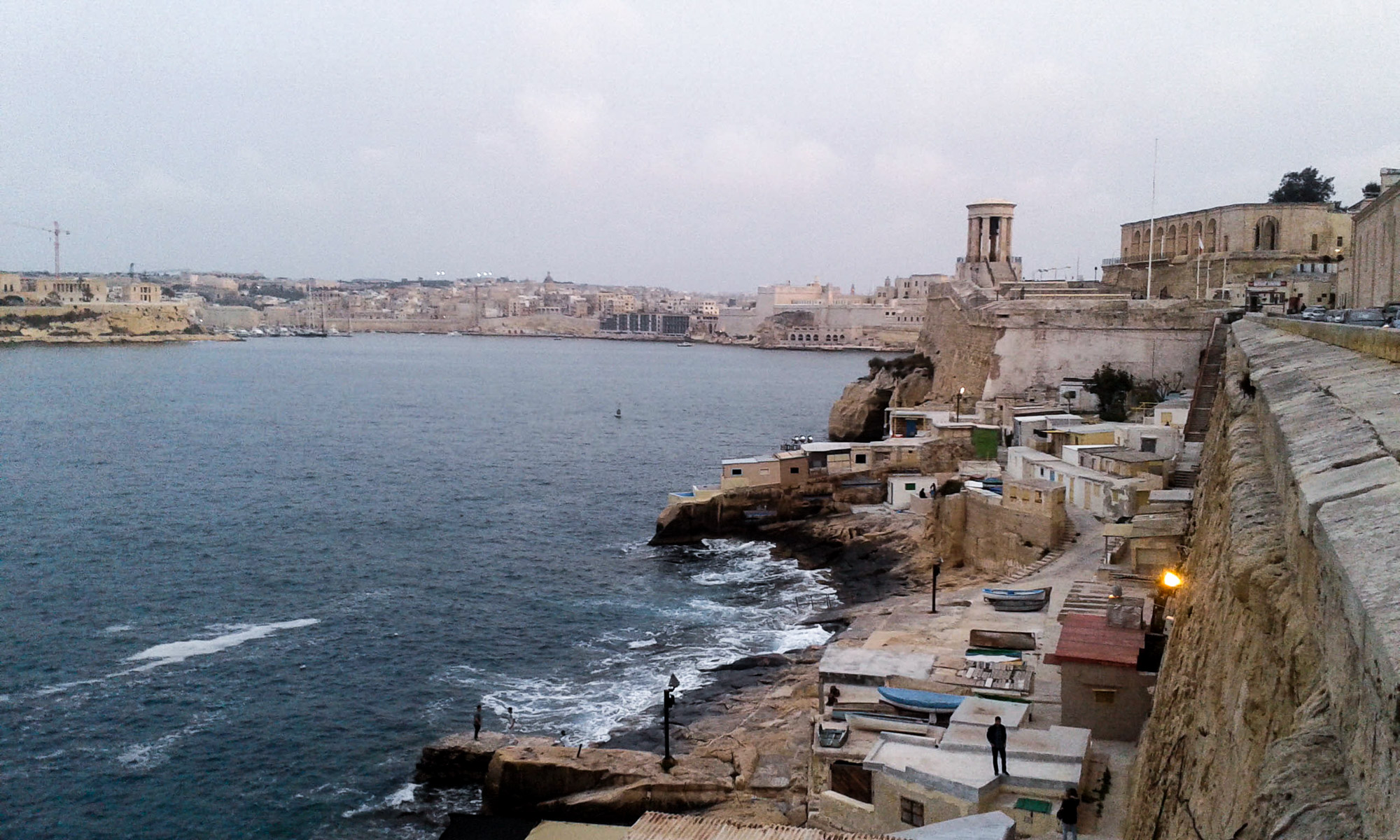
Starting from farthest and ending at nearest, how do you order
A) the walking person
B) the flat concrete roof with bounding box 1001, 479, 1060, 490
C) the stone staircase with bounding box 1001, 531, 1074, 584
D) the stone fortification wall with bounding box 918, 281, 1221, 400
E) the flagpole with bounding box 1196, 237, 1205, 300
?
the flagpole with bounding box 1196, 237, 1205, 300 → the stone fortification wall with bounding box 918, 281, 1221, 400 → the flat concrete roof with bounding box 1001, 479, 1060, 490 → the stone staircase with bounding box 1001, 531, 1074, 584 → the walking person

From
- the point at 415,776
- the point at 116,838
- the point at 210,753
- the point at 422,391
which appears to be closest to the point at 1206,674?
the point at 415,776

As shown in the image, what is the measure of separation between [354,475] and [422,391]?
28809 mm

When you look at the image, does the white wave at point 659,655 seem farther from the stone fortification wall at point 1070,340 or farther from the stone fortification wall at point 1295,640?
the stone fortification wall at point 1070,340

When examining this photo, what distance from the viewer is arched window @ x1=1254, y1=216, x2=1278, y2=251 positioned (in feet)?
89.2

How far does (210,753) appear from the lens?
1144 cm

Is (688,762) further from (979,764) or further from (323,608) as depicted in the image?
(323,608)

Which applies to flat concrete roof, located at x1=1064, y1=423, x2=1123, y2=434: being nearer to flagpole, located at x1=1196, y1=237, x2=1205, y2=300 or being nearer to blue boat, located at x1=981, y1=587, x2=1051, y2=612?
blue boat, located at x1=981, y1=587, x2=1051, y2=612

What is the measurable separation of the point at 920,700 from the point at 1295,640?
663 cm

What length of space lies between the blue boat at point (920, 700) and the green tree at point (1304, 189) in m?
31.7

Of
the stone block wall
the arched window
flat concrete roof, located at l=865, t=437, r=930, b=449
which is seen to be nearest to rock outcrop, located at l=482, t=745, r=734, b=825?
the stone block wall

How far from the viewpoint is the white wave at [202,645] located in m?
14.3

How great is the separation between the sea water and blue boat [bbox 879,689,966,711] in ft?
12.5

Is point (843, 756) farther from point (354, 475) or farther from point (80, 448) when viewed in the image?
point (80, 448)

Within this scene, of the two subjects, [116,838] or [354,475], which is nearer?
[116,838]
